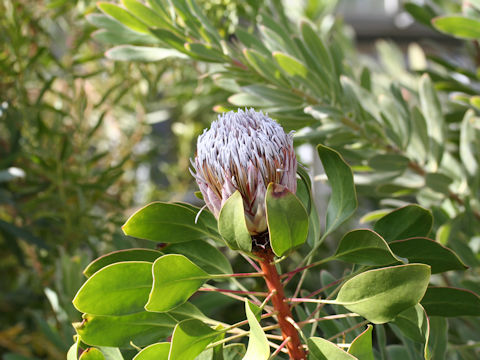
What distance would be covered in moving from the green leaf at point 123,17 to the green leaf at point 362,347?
12.9 inches

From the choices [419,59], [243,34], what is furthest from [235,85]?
[419,59]

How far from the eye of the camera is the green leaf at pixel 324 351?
0.24m

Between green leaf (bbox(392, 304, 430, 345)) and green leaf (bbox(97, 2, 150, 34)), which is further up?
green leaf (bbox(97, 2, 150, 34))

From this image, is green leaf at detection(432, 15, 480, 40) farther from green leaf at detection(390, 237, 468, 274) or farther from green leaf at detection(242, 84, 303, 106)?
green leaf at detection(390, 237, 468, 274)

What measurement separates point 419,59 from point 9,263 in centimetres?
80

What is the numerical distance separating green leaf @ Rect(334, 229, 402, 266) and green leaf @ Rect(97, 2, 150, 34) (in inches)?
10.9

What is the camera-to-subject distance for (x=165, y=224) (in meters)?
0.29

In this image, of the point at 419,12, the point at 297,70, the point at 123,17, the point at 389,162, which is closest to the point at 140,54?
the point at 123,17

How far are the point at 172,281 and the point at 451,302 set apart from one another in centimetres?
17

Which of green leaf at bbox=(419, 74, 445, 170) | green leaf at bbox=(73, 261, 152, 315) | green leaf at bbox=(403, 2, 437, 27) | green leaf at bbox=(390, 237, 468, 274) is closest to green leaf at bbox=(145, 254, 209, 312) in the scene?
green leaf at bbox=(73, 261, 152, 315)

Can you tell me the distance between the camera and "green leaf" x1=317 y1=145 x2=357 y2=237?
0.98ft

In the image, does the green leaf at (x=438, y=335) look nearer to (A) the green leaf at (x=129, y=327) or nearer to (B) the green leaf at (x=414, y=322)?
(B) the green leaf at (x=414, y=322)

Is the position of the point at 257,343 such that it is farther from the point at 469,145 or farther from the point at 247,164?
the point at 469,145

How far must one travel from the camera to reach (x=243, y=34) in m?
0.47
